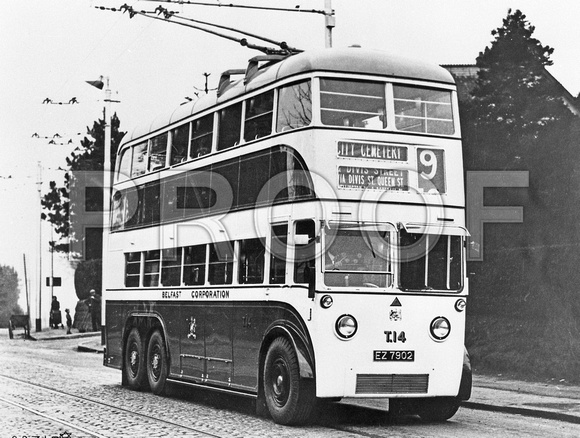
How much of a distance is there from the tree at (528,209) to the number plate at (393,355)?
21.0ft

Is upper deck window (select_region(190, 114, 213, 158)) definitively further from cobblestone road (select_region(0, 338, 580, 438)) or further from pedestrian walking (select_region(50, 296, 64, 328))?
pedestrian walking (select_region(50, 296, 64, 328))

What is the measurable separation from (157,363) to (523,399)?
6.34 meters

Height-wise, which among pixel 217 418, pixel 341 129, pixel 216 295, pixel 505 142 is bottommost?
pixel 217 418

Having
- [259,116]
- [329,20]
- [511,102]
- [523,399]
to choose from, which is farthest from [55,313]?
[259,116]

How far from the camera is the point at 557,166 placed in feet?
80.0

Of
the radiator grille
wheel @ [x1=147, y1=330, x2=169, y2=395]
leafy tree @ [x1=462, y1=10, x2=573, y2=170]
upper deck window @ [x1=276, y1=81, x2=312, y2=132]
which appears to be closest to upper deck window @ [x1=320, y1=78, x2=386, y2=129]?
upper deck window @ [x1=276, y1=81, x2=312, y2=132]

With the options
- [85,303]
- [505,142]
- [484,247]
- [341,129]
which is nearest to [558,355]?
[484,247]

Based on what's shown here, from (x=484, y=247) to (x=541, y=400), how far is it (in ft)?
24.9

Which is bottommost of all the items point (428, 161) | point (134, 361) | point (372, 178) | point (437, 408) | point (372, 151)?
point (437, 408)

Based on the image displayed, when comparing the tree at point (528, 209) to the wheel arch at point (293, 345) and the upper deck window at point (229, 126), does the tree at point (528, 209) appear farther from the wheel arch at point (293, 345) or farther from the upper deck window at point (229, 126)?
the upper deck window at point (229, 126)

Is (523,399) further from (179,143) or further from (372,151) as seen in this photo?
(179,143)

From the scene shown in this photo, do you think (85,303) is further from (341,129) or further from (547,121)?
(341,129)

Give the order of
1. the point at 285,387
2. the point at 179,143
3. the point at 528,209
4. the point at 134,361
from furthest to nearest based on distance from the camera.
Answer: the point at 528,209 → the point at 134,361 → the point at 179,143 → the point at 285,387

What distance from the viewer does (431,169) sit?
47.3 feet
